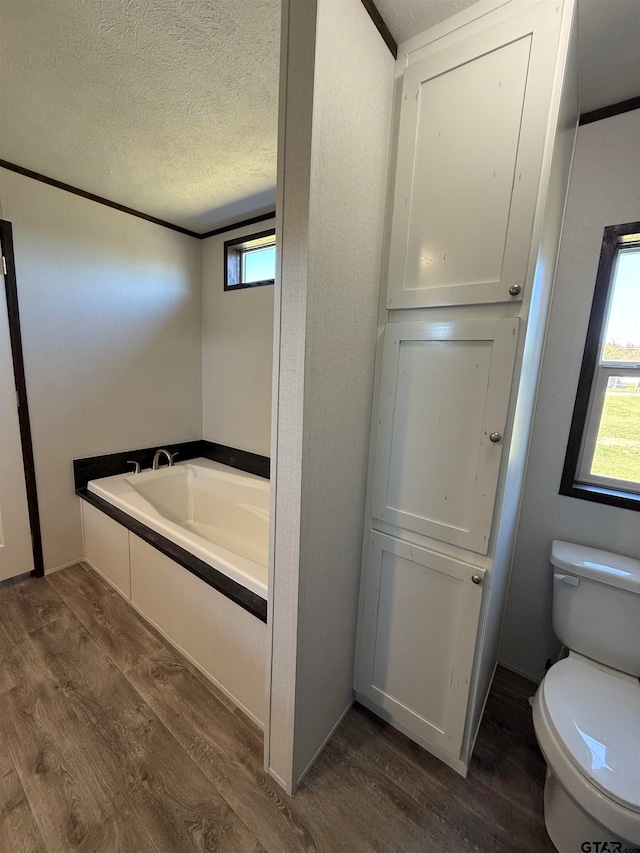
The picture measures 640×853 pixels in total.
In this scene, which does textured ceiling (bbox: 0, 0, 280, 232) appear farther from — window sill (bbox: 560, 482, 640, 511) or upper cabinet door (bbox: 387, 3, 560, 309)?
window sill (bbox: 560, 482, 640, 511)

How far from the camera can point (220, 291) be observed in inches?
109

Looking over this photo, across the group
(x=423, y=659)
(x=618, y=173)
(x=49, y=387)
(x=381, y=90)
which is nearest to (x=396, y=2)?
(x=381, y=90)

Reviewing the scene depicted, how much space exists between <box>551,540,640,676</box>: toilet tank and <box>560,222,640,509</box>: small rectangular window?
0.85 ft

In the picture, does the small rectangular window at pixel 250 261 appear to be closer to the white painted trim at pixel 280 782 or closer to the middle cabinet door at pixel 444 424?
the middle cabinet door at pixel 444 424

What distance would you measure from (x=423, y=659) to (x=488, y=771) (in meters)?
0.49

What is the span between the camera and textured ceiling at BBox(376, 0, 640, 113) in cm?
96

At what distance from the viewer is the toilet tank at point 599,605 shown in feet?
4.10

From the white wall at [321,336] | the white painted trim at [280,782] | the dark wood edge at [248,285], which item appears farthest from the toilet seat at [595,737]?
the dark wood edge at [248,285]

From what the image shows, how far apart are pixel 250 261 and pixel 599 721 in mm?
2973

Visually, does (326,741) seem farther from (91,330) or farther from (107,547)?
(91,330)

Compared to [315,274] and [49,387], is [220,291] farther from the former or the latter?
[315,274]

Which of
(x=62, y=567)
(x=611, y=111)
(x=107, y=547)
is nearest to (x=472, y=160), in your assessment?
(x=611, y=111)

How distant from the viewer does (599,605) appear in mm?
1308

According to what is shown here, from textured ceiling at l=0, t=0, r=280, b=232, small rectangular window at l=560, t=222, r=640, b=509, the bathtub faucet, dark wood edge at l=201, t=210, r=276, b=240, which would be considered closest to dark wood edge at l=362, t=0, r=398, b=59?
textured ceiling at l=0, t=0, r=280, b=232
